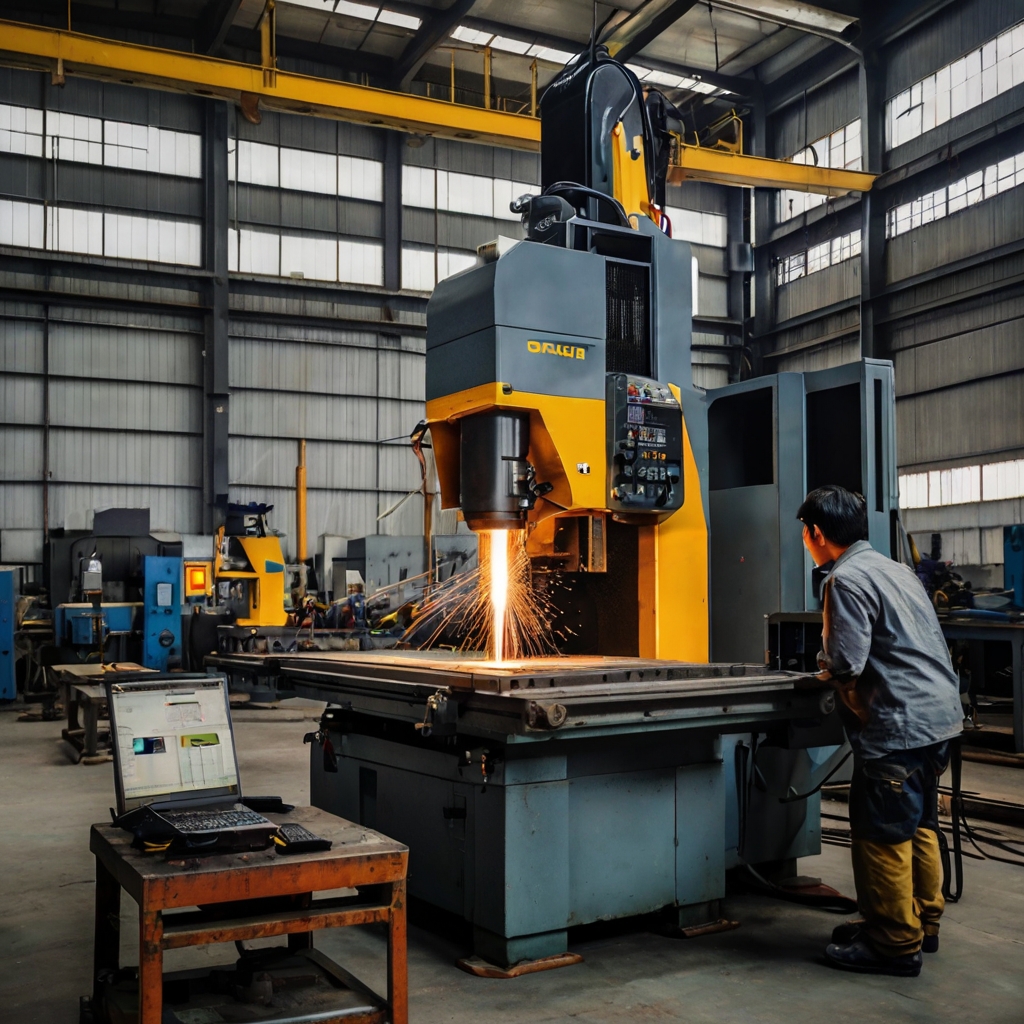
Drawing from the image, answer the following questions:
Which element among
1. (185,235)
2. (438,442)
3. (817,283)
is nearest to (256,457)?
(185,235)

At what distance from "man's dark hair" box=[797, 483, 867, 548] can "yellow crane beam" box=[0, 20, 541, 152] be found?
6330 mm

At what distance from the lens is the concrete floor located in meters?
2.26

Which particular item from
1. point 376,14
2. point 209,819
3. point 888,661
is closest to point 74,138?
point 376,14

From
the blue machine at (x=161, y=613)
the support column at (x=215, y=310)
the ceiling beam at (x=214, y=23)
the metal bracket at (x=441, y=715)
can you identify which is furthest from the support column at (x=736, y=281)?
the metal bracket at (x=441, y=715)

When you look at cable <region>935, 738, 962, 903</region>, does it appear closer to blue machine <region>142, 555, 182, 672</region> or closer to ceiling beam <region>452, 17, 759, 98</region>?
blue machine <region>142, 555, 182, 672</region>

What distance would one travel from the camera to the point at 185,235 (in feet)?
38.6

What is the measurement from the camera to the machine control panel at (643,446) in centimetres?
271

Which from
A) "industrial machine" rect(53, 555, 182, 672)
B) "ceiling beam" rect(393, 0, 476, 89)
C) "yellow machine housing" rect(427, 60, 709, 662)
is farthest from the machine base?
"ceiling beam" rect(393, 0, 476, 89)

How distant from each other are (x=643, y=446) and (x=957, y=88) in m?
A: 10.1

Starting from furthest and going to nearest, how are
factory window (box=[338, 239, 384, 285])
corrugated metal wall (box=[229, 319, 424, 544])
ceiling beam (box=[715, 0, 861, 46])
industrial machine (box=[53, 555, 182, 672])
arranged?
factory window (box=[338, 239, 384, 285]), corrugated metal wall (box=[229, 319, 424, 544]), ceiling beam (box=[715, 0, 861, 46]), industrial machine (box=[53, 555, 182, 672])

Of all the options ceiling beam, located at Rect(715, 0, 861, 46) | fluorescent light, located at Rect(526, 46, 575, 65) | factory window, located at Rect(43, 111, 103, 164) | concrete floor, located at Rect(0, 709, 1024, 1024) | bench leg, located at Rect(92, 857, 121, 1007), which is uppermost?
fluorescent light, located at Rect(526, 46, 575, 65)

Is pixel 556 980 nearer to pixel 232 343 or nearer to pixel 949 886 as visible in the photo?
pixel 949 886

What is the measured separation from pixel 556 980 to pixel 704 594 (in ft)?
3.73

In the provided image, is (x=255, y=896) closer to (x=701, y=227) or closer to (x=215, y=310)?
(x=215, y=310)
